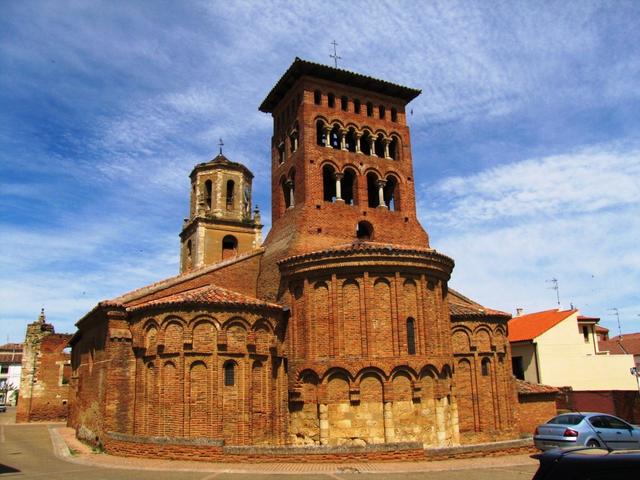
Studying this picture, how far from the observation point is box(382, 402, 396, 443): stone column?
18547 millimetres

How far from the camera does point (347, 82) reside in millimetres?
27031

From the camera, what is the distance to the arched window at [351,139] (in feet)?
86.7

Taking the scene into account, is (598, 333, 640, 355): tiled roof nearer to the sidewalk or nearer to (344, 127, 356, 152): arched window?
(344, 127, 356, 152): arched window

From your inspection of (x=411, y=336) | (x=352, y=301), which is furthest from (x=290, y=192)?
(x=411, y=336)

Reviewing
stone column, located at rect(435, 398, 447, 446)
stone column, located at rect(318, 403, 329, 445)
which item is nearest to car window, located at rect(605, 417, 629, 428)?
stone column, located at rect(435, 398, 447, 446)

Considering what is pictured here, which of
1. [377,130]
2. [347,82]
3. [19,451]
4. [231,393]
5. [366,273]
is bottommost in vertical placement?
[19,451]

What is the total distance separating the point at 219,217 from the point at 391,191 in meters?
15.1

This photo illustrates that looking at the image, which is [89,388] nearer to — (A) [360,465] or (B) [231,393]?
A: (B) [231,393]

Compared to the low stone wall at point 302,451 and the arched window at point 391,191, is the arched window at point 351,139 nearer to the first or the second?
the arched window at point 391,191

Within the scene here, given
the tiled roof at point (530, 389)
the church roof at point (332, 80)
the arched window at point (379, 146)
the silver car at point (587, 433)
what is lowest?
the silver car at point (587, 433)

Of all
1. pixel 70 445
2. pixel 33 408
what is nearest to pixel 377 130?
pixel 70 445

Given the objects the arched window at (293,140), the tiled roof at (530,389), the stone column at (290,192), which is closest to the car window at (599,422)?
A: the tiled roof at (530,389)

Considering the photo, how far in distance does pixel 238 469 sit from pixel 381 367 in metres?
6.68

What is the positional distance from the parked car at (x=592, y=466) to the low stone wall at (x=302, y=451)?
10916 millimetres
